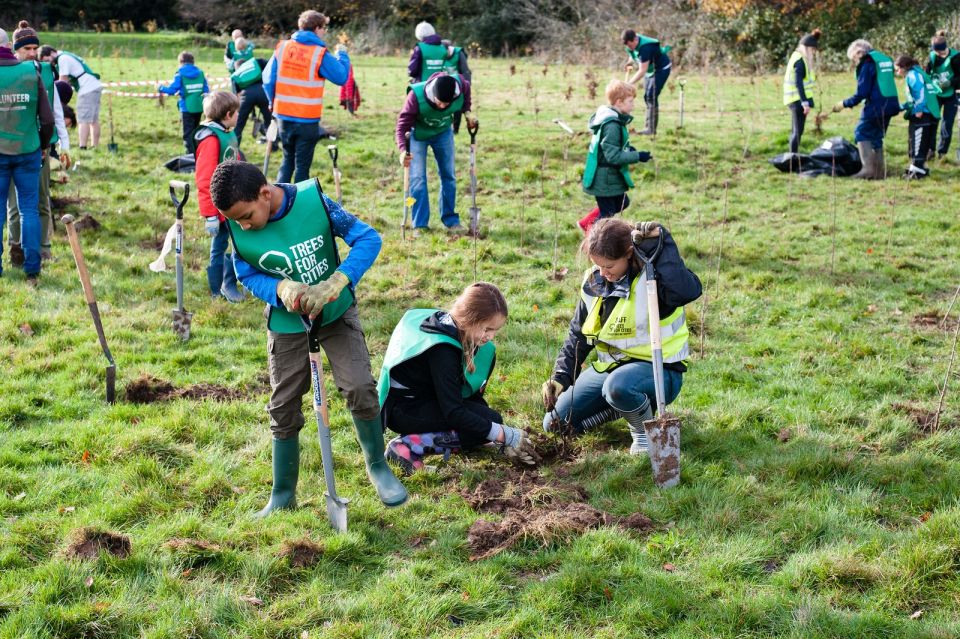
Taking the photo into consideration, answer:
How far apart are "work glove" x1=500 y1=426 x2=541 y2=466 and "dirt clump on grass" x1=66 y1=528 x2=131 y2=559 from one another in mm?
2040

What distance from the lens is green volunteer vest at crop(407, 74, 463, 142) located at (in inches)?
366

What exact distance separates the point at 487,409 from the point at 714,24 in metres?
25.1

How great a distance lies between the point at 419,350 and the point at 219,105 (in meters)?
3.51

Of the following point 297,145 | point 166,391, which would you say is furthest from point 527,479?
point 297,145

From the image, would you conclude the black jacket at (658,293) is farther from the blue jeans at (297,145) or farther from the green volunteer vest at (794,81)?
the green volunteer vest at (794,81)

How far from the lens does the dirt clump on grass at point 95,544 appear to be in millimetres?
4047

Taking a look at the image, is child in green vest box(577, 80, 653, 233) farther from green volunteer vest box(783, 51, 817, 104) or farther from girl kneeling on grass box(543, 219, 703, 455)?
green volunteer vest box(783, 51, 817, 104)

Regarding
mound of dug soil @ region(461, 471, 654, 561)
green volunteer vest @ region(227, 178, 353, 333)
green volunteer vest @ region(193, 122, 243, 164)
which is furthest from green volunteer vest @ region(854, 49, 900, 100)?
green volunteer vest @ region(227, 178, 353, 333)

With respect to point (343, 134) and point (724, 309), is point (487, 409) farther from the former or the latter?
point (343, 134)

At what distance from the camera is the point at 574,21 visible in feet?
108

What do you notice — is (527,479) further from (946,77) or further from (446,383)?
(946,77)

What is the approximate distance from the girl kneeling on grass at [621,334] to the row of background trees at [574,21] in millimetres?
20055

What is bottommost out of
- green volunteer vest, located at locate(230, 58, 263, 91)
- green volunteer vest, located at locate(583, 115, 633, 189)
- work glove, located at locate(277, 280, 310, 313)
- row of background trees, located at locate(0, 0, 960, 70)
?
work glove, located at locate(277, 280, 310, 313)

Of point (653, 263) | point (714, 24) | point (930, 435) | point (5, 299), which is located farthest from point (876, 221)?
point (714, 24)
